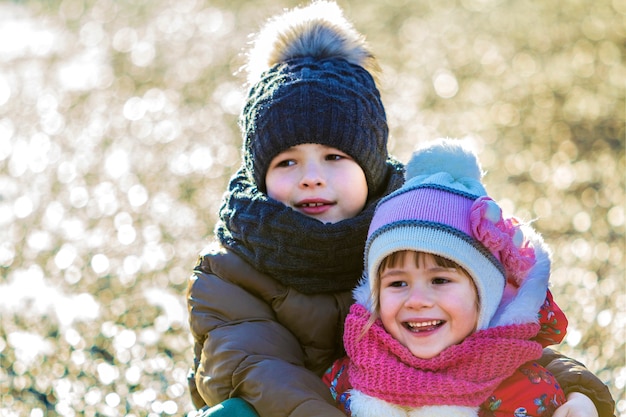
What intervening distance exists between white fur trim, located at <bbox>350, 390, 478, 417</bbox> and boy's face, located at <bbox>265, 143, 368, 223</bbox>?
75cm

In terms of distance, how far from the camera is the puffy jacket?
327cm

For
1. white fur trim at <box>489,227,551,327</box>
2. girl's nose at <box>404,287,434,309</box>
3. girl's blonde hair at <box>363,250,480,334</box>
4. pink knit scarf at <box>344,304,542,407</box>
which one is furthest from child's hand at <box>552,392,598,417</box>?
girl's nose at <box>404,287,434,309</box>

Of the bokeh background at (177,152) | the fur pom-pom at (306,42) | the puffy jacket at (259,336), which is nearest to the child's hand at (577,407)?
the puffy jacket at (259,336)

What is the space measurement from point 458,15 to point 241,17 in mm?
3337

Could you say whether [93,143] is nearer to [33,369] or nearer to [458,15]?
[33,369]

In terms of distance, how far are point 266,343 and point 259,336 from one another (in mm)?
35

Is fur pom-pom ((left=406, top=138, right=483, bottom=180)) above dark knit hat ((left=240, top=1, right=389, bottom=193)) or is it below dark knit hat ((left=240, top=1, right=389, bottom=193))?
below

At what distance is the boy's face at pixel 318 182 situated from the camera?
3.70 metres

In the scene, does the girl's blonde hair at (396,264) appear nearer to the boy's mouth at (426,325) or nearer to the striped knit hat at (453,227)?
the striped knit hat at (453,227)

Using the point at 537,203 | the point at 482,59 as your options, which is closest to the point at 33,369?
the point at 537,203

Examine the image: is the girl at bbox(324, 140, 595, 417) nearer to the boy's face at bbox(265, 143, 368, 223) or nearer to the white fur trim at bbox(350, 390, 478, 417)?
the white fur trim at bbox(350, 390, 478, 417)

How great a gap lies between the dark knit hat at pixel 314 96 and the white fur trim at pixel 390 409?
978mm

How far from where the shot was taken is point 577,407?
3268 millimetres

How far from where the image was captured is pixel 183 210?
7949 millimetres
